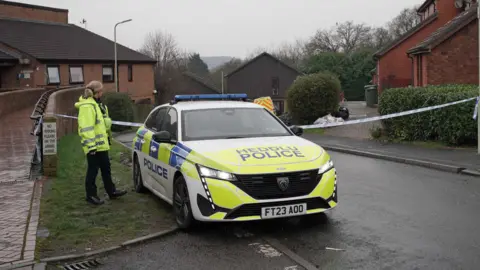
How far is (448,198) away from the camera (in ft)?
26.7

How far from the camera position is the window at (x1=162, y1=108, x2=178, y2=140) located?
7457 millimetres

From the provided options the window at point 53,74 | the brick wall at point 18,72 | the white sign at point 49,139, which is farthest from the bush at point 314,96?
the window at point 53,74

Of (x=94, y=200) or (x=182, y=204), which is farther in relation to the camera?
(x=94, y=200)

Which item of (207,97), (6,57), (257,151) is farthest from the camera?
(6,57)

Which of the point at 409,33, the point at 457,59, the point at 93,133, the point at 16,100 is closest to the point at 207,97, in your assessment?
the point at 93,133

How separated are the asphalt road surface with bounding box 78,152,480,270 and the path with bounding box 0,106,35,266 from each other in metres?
1.03

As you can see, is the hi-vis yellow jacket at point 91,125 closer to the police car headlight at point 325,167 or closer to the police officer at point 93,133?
the police officer at point 93,133

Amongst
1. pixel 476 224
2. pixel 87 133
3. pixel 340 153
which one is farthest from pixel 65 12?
pixel 476 224

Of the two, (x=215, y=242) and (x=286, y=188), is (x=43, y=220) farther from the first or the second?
(x=286, y=188)

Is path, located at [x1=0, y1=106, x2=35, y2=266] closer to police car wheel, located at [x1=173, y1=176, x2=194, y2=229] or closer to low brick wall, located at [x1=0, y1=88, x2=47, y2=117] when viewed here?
police car wheel, located at [x1=173, y1=176, x2=194, y2=229]

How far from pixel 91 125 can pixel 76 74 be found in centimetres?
3928

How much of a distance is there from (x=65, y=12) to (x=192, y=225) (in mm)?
49790

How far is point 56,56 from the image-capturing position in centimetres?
4247

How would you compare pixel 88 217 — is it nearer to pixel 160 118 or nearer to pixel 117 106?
pixel 160 118
